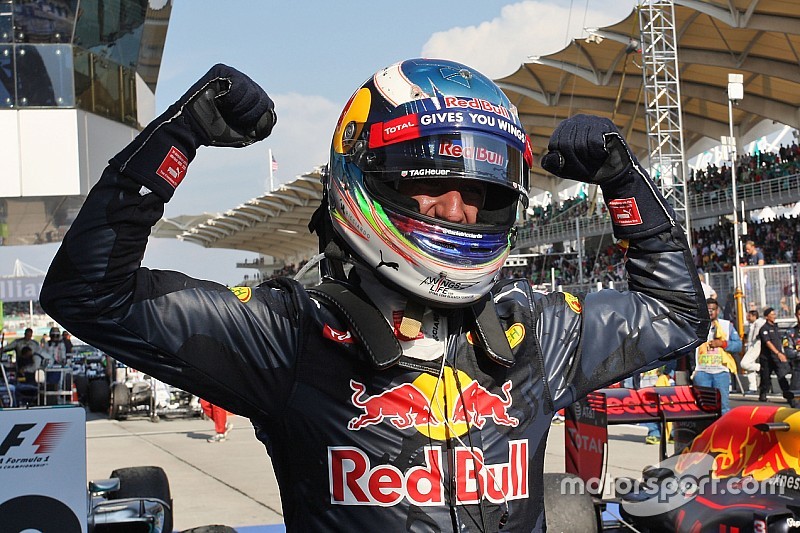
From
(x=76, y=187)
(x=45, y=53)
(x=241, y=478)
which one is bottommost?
(x=241, y=478)

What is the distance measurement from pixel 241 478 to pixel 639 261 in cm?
731

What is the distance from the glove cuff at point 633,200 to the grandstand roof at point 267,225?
1141 inches

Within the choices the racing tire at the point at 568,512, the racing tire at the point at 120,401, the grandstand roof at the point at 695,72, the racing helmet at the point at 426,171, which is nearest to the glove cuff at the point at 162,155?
the racing helmet at the point at 426,171

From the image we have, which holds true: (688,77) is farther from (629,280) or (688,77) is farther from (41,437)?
(629,280)

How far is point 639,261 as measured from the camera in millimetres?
2492

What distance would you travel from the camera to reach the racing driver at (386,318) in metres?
1.99

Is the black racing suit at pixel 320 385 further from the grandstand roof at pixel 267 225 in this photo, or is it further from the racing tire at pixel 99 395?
the grandstand roof at pixel 267 225

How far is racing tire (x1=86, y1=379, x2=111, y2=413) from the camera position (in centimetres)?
1720

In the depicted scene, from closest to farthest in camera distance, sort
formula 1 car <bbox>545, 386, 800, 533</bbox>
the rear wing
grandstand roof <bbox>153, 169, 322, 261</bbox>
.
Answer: formula 1 car <bbox>545, 386, 800, 533</bbox>, the rear wing, grandstand roof <bbox>153, 169, 322, 261</bbox>

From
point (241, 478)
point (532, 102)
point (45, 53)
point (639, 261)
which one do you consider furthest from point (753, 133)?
point (639, 261)

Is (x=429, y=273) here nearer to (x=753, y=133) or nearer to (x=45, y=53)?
(x=45, y=53)

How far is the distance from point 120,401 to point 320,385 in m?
14.6

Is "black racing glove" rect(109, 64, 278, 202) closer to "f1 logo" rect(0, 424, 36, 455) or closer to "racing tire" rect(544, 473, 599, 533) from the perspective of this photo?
"f1 logo" rect(0, 424, 36, 455)

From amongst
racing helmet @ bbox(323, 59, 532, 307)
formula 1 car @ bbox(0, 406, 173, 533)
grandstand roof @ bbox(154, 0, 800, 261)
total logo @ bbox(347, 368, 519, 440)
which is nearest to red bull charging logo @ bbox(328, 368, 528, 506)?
total logo @ bbox(347, 368, 519, 440)
